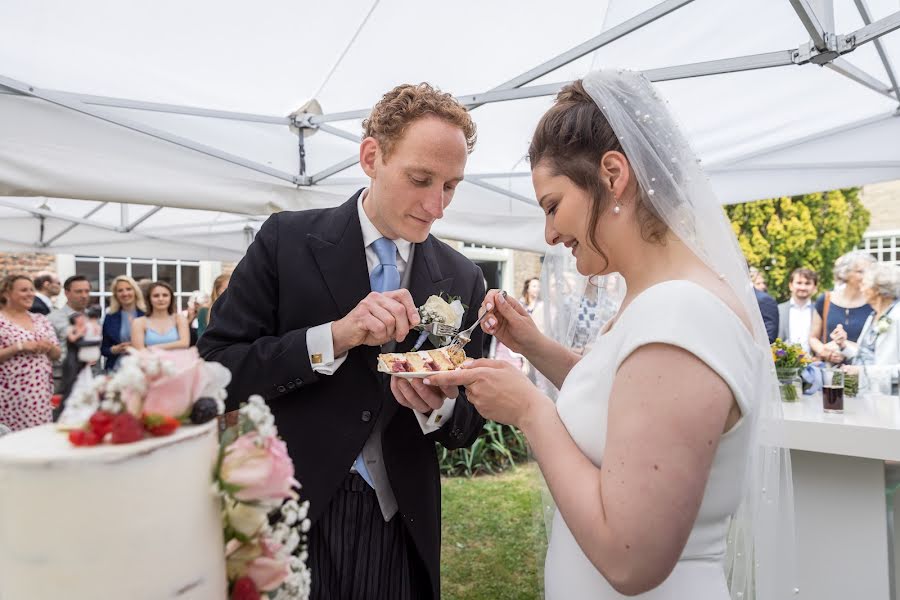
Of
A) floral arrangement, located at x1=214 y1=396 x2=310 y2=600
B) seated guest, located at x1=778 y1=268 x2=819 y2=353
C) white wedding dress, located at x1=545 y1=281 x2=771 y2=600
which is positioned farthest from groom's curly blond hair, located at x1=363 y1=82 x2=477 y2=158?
seated guest, located at x1=778 y1=268 x2=819 y2=353

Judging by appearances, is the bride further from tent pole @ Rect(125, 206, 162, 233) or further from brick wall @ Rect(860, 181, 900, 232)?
brick wall @ Rect(860, 181, 900, 232)

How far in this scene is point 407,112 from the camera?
2.08 meters

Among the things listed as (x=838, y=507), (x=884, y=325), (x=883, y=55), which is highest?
Result: (x=883, y=55)

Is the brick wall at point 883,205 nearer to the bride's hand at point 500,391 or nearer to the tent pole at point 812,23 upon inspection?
the tent pole at point 812,23

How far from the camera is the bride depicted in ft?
3.87

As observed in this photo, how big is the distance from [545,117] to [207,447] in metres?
1.29

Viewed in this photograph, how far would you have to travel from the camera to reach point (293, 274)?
81.8 inches

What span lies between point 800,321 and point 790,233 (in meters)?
12.8

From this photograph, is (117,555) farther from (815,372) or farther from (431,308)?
(815,372)

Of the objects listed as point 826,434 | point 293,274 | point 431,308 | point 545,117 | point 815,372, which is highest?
point 545,117

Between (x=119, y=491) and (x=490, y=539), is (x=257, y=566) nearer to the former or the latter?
(x=119, y=491)

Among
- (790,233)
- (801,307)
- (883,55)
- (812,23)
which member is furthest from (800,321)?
(790,233)

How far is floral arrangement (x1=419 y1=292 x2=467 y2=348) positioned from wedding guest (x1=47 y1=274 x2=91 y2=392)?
517 centimetres

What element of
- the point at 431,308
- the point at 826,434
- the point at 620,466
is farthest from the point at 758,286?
the point at 620,466
